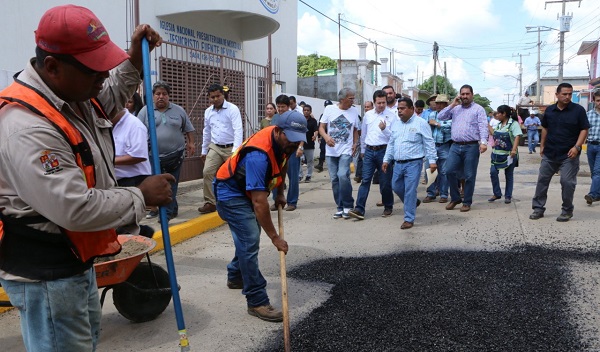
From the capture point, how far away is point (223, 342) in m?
3.65

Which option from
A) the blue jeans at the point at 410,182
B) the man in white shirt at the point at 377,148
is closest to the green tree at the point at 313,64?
the man in white shirt at the point at 377,148

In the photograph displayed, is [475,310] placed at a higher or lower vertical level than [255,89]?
lower

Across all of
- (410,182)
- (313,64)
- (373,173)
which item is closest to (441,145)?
(373,173)

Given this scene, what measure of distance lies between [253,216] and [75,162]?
2377 millimetres

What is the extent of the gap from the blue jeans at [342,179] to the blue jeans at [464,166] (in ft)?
6.12

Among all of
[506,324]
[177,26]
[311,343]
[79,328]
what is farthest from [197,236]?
[177,26]

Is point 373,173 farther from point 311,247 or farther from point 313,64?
point 313,64

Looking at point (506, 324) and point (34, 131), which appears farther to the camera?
point (506, 324)

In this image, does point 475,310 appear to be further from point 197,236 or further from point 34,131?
point 197,236

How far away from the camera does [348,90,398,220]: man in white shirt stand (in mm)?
7758

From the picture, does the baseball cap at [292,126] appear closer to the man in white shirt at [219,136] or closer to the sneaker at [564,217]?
the man in white shirt at [219,136]

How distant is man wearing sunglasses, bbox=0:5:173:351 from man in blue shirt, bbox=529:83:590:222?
691 centimetres

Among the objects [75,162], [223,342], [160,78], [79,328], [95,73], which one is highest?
[160,78]

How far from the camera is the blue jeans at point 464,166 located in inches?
324
